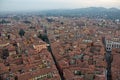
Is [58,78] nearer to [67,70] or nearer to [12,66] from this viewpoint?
[67,70]

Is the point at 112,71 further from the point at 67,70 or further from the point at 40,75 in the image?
the point at 40,75

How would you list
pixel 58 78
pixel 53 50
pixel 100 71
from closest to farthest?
1. pixel 58 78
2. pixel 100 71
3. pixel 53 50

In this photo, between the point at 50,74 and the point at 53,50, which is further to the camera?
the point at 53,50

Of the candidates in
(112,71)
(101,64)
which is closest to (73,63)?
(101,64)

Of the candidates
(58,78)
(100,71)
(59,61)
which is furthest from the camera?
(59,61)

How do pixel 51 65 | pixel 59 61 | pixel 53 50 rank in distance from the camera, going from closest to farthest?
pixel 51 65
pixel 59 61
pixel 53 50

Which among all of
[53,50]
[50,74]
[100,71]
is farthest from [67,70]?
[53,50]

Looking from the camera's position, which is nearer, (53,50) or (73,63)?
(73,63)

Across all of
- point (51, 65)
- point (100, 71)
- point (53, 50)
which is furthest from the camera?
point (53, 50)
